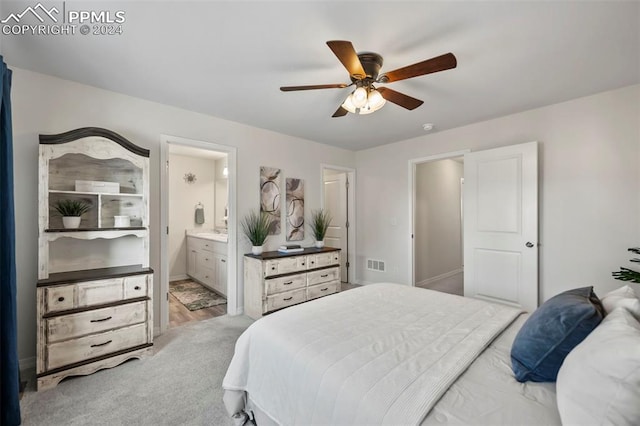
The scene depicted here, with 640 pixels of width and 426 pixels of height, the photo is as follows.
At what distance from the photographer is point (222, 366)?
2340mm

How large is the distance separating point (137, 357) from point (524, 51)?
12.9 ft

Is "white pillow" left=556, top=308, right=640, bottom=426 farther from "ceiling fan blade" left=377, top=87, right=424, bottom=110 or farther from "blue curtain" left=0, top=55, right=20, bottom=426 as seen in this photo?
"blue curtain" left=0, top=55, right=20, bottom=426

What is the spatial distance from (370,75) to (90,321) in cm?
285

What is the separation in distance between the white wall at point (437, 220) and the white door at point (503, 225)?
1.11 metres

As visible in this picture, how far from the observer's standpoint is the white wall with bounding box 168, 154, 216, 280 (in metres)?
5.27

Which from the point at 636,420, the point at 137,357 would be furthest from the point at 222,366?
the point at 636,420

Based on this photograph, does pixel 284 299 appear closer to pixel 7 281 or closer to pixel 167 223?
pixel 167 223

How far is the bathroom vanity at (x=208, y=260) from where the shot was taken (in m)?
4.19

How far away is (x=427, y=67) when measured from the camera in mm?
1732

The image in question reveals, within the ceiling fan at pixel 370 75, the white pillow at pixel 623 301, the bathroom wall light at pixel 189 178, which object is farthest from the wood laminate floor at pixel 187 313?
the white pillow at pixel 623 301

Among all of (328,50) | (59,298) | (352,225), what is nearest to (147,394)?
(59,298)

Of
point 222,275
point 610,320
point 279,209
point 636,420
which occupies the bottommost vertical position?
point 222,275

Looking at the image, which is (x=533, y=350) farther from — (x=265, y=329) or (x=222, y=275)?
(x=222, y=275)

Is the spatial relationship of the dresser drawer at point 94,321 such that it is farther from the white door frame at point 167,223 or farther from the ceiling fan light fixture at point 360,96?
the ceiling fan light fixture at point 360,96
